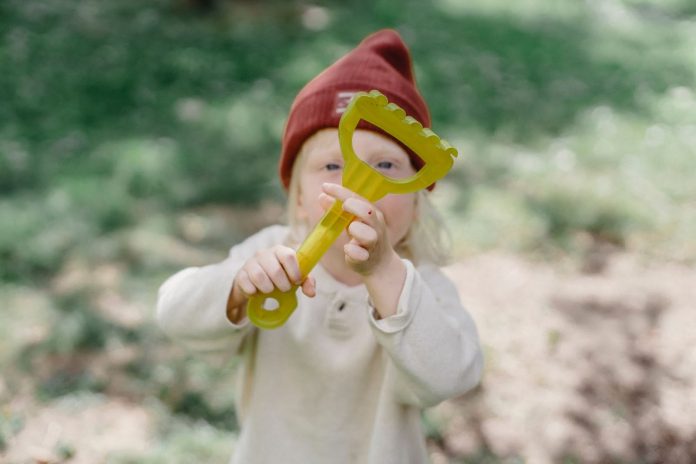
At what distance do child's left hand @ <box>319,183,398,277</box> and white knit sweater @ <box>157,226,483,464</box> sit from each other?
0.18m

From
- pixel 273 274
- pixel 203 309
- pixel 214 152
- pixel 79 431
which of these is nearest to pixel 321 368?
pixel 203 309

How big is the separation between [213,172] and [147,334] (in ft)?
4.60

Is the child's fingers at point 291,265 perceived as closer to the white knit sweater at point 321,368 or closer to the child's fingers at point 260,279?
the child's fingers at point 260,279

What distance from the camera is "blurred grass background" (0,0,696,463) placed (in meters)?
2.73

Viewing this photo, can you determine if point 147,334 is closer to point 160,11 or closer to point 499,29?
point 160,11

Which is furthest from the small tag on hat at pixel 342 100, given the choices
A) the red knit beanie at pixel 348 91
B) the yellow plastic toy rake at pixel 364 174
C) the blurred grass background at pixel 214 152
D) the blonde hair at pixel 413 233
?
the blurred grass background at pixel 214 152

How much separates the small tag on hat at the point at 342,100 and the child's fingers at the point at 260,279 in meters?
0.42

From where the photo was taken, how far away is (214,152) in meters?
4.21

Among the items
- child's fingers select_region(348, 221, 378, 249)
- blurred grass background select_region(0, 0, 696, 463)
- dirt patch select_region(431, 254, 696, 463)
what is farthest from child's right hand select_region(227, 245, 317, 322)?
dirt patch select_region(431, 254, 696, 463)

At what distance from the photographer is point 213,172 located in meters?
4.04

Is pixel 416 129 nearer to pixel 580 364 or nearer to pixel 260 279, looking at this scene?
pixel 260 279

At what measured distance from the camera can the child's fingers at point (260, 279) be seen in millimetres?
1305

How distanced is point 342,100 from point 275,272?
0.46 meters

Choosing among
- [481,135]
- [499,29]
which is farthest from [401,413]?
[499,29]
